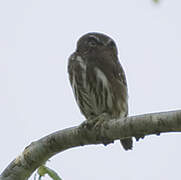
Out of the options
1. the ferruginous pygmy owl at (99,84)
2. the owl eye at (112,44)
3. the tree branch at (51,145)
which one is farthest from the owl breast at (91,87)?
the tree branch at (51,145)

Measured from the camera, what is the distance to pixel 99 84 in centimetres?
435

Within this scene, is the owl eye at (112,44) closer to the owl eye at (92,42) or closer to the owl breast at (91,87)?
the owl eye at (92,42)

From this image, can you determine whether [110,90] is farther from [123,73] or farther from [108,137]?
[108,137]

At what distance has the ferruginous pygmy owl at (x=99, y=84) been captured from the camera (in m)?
4.38

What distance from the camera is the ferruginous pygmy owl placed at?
4.38m

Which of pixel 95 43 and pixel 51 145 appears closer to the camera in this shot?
pixel 51 145

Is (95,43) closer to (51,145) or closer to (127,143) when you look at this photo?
(127,143)

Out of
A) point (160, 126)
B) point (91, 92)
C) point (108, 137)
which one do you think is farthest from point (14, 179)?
point (91, 92)

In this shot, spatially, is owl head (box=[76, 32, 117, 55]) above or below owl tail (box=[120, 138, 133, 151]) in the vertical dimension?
above

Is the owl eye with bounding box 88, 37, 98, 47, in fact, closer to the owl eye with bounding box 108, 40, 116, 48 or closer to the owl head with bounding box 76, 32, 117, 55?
the owl head with bounding box 76, 32, 117, 55

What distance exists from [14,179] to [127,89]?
6.25 feet

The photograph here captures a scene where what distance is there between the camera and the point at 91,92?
4.42 meters

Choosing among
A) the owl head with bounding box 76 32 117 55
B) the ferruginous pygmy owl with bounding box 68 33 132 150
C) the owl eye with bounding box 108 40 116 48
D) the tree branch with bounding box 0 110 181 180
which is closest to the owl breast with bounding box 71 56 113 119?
the ferruginous pygmy owl with bounding box 68 33 132 150

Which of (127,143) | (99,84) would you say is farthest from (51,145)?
(127,143)
